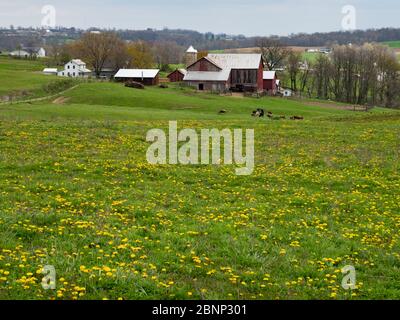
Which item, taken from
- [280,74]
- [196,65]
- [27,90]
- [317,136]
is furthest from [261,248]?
[280,74]

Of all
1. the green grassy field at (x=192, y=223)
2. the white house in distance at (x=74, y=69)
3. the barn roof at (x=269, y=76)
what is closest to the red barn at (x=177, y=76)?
the barn roof at (x=269, y=76)

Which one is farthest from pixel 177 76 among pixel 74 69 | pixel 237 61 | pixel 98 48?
pixel 74 69

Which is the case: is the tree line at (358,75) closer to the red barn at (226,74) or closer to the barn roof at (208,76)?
the red barn at (226,74)

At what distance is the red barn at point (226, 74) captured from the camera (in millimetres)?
103125

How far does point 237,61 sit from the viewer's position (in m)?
107

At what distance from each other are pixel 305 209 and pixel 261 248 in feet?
14.8

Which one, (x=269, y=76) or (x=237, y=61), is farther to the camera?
(x=269, y=76)

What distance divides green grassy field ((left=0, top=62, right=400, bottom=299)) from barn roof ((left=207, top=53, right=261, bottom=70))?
79618 mm

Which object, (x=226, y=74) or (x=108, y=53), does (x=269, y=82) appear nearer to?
(x=226, y=74)

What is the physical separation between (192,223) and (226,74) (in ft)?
301

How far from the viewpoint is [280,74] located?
15512cm

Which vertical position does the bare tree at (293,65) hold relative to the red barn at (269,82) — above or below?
above
